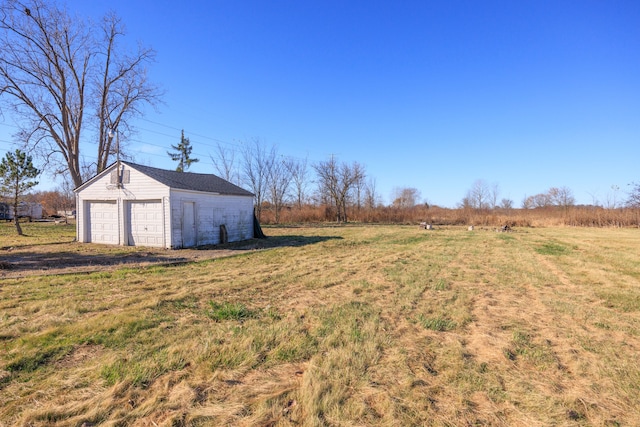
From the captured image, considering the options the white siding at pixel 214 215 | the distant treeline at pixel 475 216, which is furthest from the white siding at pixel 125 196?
the distant treeline at pixel 475 216

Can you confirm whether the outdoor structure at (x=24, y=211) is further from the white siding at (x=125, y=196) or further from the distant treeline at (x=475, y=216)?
the distant treeline at (x=475, y=216)

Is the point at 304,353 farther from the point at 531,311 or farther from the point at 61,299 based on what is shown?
the point at 61,299

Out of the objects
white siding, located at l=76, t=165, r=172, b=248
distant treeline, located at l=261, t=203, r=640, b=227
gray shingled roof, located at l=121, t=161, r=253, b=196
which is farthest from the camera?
distant treeline, located at l=261, t=203, r=640, b=227

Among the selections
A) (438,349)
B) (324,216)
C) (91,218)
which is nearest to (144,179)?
(91,218)

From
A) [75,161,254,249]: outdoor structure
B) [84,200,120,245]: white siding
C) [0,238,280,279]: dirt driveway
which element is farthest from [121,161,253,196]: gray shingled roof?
[0,238,280,279]: dirt driveway

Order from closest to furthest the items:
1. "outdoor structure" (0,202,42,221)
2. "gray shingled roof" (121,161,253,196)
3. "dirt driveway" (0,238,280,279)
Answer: "dirt driveway" (0,238,280,279)
"gray shingled roof" (121,161,253,196)
"outdoor structure" (0,202,42,221)

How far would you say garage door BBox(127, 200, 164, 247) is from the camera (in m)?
13.2

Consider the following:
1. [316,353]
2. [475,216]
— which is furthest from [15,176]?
[475,216]

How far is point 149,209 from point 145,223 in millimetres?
628

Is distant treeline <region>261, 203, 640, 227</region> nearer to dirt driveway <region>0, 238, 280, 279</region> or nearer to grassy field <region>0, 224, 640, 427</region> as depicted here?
dirt driveway <region>0, 238, 280, 279</region>

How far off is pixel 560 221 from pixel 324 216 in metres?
24.6

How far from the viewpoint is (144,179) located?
13352 mm

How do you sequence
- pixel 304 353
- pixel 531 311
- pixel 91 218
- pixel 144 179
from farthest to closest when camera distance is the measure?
pixel 91 218
pixel 144 179
pixel 531 311
pixel 304 353

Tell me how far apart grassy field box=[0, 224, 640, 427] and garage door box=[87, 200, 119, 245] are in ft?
26.3
